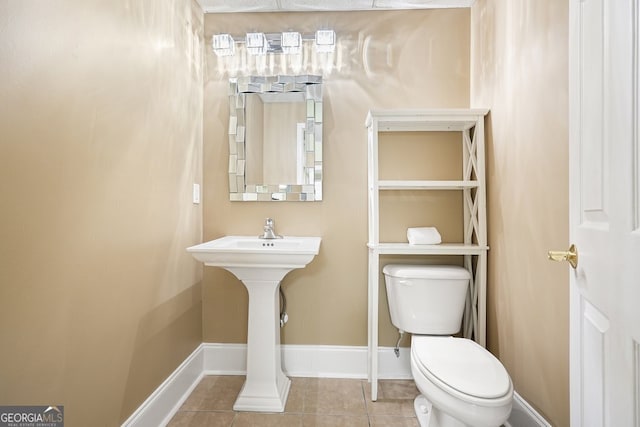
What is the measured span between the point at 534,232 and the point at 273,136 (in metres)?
1.55

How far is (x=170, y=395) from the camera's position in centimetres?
175

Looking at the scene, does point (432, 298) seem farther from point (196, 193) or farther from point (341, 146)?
point (196, 193)

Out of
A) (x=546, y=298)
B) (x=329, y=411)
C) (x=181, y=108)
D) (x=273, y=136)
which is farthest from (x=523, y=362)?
(x=181, y=108)

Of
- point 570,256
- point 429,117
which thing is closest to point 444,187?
point 429,117

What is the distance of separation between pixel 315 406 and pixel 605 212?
5.44ft

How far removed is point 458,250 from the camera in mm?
1850

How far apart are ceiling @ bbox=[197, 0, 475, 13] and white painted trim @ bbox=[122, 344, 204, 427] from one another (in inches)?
86.8

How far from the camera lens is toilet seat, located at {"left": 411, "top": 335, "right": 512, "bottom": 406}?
1.18 m

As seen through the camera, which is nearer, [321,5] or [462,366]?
[462,366]

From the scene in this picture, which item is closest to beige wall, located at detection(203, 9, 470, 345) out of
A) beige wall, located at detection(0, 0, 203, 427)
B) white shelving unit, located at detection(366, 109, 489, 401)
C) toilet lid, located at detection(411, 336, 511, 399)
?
white shelving unit, located at detection(366, 109, 489, 401)

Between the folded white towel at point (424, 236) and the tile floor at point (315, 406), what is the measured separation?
2.94ft

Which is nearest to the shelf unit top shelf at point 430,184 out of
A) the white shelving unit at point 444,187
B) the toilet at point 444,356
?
the white shelving unit at point 444,187

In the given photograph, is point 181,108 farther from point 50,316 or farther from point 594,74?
point 594,74

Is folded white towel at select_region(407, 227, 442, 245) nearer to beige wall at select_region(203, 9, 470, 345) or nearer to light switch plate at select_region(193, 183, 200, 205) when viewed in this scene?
beige wall at select_region(203, 9, 470, 345)
